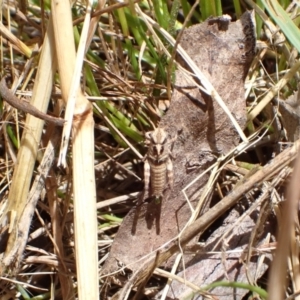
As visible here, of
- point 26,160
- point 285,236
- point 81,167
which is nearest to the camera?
point 285,236

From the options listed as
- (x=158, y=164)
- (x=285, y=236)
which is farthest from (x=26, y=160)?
(x=285, y=236)

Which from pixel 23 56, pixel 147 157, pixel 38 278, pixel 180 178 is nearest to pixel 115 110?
pixel 147 157

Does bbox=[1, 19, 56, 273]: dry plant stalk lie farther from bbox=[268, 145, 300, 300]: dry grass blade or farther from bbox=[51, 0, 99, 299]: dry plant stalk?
bbox=[268, 145, 300, 300]: dry grass blade

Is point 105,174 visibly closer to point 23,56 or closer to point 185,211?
point 185,211

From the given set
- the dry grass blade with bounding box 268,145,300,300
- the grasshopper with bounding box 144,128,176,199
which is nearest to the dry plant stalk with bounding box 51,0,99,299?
the grasshopper with bounding box 144,128,176,199

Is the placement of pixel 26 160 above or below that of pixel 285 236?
below

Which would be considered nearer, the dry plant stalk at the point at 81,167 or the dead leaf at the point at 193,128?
the dry plant stalk at the point at 81,167

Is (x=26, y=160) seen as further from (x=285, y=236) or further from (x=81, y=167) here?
(x=285, y=236)

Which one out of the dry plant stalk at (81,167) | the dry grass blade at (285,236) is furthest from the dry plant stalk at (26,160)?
the dry grass blade at (285,236)

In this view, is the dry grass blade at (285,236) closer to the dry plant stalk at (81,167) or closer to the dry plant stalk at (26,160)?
the dry plant stalk at (81,167)
